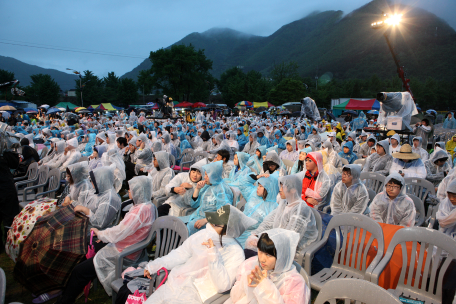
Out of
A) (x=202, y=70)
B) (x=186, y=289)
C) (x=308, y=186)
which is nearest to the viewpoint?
(x=186, y=289)

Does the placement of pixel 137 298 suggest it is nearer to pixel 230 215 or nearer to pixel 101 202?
pixel 230 215

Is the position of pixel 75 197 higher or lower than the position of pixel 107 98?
lower

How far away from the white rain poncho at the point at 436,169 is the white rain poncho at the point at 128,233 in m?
6.07

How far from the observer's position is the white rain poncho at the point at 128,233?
3.09 meters

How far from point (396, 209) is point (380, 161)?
11.1ft

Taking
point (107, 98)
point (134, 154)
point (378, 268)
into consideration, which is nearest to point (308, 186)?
point (378, 268)

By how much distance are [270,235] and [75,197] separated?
3.49m

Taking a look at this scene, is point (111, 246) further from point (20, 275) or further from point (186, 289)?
point (186, 289)

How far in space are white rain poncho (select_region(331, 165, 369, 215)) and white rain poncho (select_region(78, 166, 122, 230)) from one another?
3.19m

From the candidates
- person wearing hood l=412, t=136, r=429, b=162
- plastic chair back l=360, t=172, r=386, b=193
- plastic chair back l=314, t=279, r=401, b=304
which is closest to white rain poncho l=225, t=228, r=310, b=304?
plastic chair back l=314, t=279, r=401, b=304

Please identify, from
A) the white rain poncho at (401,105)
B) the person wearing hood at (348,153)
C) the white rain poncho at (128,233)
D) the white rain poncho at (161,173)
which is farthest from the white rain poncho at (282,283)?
the white rain poncho at (401,105)

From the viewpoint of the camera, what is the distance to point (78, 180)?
14.3ft

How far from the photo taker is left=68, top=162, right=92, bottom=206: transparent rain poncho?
4281 mm

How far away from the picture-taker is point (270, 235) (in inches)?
80.9
